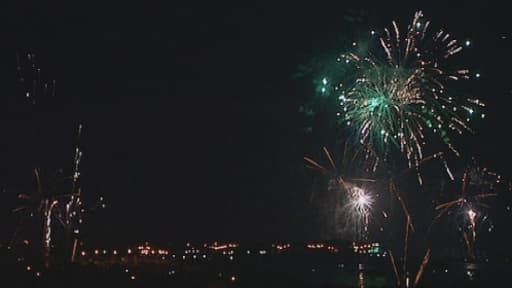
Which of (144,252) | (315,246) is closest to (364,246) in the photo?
(315,246)

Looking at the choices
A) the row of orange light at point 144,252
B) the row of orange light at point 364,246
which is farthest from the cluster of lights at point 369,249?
the row of orange light at point 144,252

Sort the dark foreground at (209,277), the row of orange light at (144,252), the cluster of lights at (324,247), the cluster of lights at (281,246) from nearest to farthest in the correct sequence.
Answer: the dark foreground at (209,277)
the row of orange light at (144,252)
the cluster of lights at (324,247)
the cluster of lights at (281,246)

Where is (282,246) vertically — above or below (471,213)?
below

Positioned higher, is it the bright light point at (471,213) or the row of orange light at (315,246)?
the bright light point at (471,213)

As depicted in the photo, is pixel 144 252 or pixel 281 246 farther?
pixel 281 246

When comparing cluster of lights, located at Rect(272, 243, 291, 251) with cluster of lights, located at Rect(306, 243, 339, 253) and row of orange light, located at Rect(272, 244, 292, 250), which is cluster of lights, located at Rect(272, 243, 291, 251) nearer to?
row of orange light, located at Rect(272, 244, 292, 250)

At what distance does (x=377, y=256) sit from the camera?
44.5 meters

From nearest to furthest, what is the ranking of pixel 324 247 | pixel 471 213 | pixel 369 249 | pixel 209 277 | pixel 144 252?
pixel 209 277 → pixel 471 213 → pixel 144 252 → pixel 369 249 → pixel 324 247

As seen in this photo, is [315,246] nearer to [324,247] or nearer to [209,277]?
[324,247]

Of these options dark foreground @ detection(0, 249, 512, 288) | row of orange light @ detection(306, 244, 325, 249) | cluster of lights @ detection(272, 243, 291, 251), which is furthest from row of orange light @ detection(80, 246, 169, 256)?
dark foreground @ detection(0, 249, 512, 288)

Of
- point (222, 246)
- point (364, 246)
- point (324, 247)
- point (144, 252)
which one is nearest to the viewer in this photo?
point (144, 252)

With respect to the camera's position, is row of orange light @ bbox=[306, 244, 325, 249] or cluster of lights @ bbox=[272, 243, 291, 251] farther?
row of orange light @ bbox=[306, 244, 325, 249]

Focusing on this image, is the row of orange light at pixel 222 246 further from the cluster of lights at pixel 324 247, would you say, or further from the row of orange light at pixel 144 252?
the cluster of lights at pixel 324 247

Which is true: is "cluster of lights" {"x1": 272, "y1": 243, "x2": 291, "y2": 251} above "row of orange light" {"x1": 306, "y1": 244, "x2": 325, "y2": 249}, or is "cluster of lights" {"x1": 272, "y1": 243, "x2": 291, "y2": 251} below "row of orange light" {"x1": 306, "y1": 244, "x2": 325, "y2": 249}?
below
